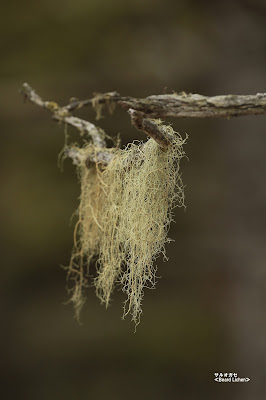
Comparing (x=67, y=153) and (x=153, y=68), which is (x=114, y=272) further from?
(x=153, y=68)

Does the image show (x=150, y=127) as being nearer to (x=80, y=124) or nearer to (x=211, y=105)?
(x=211, y=105)

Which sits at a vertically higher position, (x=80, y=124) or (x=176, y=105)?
(x=80, y=124)

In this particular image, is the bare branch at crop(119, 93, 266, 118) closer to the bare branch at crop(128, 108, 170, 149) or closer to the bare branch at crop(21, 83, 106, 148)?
the bare branch at crop(128, 108, 170, 149)

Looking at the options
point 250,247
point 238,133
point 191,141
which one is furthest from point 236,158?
point 191,141

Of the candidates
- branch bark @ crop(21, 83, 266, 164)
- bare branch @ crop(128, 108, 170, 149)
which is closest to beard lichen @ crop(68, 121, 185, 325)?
bare branch @ crop(128, 108, 170, 149)

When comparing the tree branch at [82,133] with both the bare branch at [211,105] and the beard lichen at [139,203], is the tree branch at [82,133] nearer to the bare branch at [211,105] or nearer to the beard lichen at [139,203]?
the beard lichen at [139,203]

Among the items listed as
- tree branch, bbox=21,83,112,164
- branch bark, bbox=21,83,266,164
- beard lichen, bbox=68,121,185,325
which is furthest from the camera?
tree branch, bbox=21,83,112,164

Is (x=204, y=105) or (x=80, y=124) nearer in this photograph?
(x=204, y=105)

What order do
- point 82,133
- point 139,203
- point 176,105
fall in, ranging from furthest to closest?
point 82,133 → point 139,203 → point 176,105

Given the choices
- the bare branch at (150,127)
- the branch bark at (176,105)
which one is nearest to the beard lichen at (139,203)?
the bare branch at (150,127)

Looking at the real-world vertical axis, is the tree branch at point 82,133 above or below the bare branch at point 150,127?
above

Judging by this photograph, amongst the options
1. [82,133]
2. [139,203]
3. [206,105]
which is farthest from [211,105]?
[82,133]
